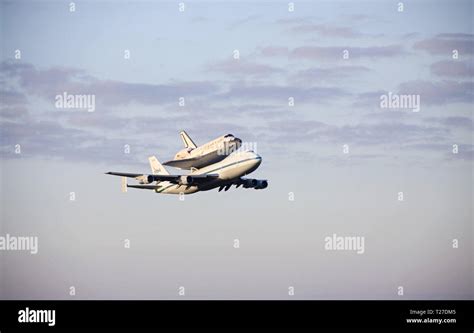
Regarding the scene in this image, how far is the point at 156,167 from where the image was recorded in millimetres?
178375

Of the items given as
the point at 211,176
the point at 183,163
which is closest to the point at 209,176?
the point at 211,176

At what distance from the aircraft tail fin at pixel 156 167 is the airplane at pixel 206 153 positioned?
1369 cm

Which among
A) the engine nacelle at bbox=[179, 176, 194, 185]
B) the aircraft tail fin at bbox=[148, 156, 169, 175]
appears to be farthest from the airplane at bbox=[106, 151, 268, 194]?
the aircraft tail fin at bbox=[148, 156, 169, 175]

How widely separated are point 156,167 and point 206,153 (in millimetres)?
25748

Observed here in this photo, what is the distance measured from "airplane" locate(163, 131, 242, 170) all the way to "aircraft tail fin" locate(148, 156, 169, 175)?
13.7 metres

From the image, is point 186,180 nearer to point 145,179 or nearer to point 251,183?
point 145,179

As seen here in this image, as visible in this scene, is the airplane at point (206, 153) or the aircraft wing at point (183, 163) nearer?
the airplane at point (206, 153)

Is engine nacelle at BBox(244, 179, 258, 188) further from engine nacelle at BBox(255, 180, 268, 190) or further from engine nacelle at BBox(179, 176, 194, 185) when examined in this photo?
engine nacelle at BBox(179, 176, 194, 185)

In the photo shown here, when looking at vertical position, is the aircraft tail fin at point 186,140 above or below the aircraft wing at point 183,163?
above

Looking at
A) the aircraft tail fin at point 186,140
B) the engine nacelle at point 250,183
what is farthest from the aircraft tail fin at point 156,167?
the engine nacelle at point 250,183

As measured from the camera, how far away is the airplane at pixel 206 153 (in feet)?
497

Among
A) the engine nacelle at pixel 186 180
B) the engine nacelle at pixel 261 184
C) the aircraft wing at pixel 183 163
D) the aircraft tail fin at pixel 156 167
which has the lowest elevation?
the engine nacelle at pixel 186 180

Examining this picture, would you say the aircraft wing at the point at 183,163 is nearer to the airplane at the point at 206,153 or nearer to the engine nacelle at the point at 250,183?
the airplane at the point at 206,153
